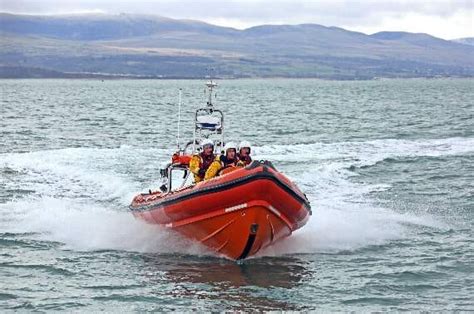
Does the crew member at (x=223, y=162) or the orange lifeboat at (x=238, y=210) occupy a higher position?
the crew member at (x=223, y=162)

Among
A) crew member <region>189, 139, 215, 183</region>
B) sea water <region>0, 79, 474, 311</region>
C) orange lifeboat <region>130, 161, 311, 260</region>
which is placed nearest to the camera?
sea water <region>0, 79, 474, 311</region>

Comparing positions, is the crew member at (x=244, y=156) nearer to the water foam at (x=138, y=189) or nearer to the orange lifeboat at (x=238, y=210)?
the orange lifeboat at (x=238, y=210)

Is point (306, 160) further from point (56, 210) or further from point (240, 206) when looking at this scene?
point (240, 206)

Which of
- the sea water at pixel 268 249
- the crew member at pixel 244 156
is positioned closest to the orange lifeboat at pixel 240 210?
the sea water at pixel 268 249

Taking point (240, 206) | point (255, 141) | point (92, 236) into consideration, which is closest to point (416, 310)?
point (240, 206)

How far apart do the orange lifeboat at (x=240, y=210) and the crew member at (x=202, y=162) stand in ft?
1.53

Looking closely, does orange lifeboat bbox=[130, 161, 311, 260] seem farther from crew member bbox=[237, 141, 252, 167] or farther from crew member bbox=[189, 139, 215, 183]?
crew member bbox=[237, 141, 252, 167]

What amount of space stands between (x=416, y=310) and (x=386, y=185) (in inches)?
459

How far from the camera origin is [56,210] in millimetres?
18938

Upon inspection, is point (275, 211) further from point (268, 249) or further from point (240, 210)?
point (268, 249)

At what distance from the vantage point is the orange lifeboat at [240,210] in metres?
13.7

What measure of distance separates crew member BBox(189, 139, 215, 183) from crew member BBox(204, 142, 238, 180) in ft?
0.82

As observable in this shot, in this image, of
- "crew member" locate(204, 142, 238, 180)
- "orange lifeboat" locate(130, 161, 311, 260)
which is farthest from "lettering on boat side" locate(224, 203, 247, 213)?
"crew member" locate(204, 142, 238, 180)

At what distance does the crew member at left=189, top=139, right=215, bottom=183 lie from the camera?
15086 millimetres
